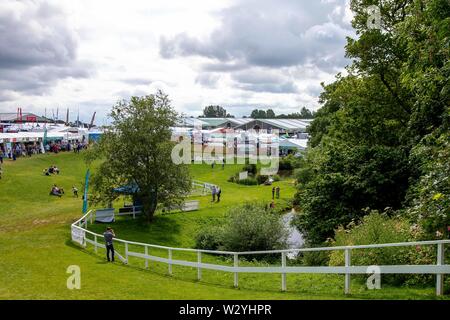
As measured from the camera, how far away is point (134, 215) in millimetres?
34406

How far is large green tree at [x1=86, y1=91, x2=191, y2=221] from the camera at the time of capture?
31875 mm

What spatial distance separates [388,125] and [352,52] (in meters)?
4.37

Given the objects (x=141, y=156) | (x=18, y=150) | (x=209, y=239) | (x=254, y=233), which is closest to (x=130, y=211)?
(x=141, y=156)

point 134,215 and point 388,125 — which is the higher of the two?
point 388,125

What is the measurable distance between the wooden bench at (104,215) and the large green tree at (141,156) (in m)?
0.71

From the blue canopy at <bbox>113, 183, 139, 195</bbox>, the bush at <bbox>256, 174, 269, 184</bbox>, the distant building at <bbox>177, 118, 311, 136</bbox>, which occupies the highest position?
the distant building at <bbox>177, 118, 311, 136</bbox>

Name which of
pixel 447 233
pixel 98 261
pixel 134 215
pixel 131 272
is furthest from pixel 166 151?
pixel 447 233

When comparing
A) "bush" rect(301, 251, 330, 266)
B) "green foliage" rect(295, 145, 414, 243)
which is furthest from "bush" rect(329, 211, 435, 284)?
"green foliage" rect(295, 145, 414, 243)

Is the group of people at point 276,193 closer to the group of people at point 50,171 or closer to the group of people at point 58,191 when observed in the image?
the group of people at point 58,191

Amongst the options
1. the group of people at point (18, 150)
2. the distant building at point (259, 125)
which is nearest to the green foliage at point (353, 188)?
the group of people at point (18, 150)

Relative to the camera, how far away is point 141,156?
3225cm

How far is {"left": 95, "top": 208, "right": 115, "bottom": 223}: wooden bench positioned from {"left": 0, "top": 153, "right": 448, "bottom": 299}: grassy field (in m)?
0.65

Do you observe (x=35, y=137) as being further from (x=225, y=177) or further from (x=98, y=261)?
(x=98, y=261)

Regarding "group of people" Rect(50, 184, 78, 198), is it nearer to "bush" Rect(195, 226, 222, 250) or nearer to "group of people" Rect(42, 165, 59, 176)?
"group of people" Rect(42, 165, 59, 176)
